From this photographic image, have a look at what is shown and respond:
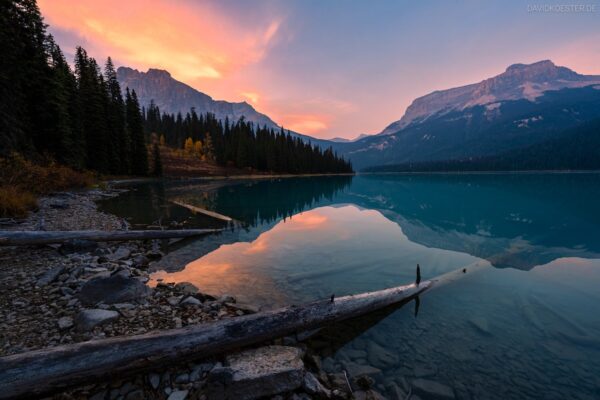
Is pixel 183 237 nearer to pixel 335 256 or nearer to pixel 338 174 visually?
pixel 335 256

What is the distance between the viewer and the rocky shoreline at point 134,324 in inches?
→ 179

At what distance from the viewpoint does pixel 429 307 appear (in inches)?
365

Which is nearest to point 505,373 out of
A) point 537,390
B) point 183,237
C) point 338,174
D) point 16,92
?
point 537,390

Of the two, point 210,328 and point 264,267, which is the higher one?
point 210,328

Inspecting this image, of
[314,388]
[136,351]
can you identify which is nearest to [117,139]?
[136,351]

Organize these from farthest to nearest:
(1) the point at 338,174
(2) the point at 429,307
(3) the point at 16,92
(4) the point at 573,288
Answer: (1) the point at 338,174
(3) the point at 16,92
(4) the point at 573,288
(2) the point at 429,307

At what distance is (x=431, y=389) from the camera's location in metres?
5.77

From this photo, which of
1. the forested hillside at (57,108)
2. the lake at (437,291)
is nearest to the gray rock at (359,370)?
the lake at (437,291)

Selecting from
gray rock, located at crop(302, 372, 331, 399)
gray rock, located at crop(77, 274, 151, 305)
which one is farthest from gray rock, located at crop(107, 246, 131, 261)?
gray rock, located at crop(302, 372, 331, 399)

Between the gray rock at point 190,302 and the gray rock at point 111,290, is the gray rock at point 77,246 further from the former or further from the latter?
the gray rock at point 190,302

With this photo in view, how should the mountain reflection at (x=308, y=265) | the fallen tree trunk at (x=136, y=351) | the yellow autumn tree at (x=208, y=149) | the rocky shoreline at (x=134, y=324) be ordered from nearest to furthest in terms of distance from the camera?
the fallen tree trunk at (x=136, y=351), the rocky shoreline at (x=134, y=324), the mountain reflection at (x=308, y=265), the yellow autumn tree at (x=208, y=149)

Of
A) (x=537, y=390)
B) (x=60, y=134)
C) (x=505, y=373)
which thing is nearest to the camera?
(x=537, y=390)

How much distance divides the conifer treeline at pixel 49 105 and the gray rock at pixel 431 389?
3646 cm

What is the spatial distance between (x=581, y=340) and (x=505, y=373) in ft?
11.5
